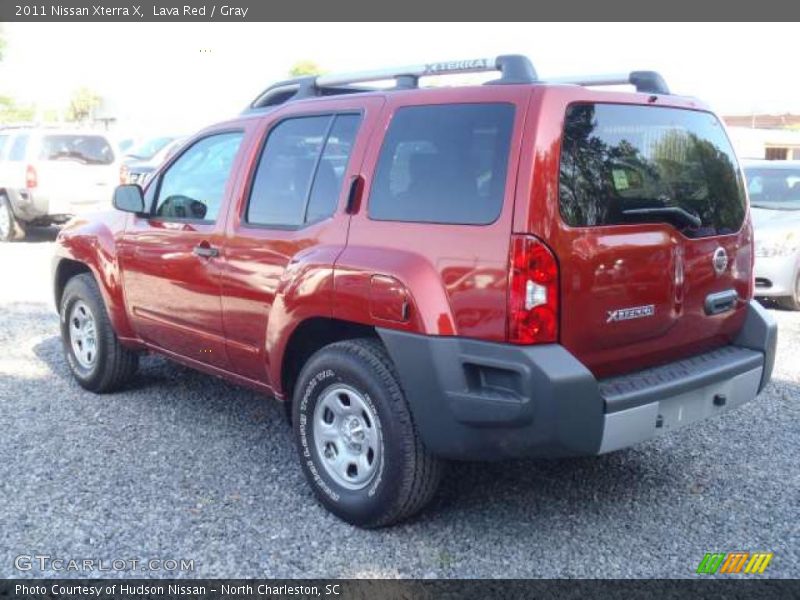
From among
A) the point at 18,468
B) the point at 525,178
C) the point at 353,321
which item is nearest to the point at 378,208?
the point at 353,321

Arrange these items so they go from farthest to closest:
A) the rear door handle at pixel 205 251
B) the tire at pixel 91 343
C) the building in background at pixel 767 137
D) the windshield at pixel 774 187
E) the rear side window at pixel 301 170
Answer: the building in background at pixel 767 137
the windshield at pixel 774 187
the tire at pixel 91 343
the rear door handle at pixel 205 251
the rear side window at pixel 301 170

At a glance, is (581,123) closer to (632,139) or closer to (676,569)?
(632,139)

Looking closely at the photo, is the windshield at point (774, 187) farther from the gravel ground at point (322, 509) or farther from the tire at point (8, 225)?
the tire at point (8, 225)

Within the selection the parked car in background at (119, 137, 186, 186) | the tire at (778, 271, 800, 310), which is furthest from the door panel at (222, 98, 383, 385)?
the parked car in background at (119, 137, 186, 186)

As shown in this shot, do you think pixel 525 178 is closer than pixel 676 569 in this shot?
Yes

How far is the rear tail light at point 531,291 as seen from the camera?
3.04 metres

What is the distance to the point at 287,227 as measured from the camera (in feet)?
13.0

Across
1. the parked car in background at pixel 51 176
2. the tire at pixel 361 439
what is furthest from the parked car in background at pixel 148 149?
the tire at pixel 361 439

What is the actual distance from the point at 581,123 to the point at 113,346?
3.44m

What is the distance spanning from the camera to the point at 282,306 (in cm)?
384

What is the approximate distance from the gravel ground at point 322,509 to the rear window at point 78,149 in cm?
866

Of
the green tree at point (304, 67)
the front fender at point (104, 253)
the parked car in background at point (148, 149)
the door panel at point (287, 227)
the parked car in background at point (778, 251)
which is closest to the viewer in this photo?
the door panel at point (287, 227)

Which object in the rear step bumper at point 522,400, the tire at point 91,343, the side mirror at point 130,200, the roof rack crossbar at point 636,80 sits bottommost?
the tire at point 91,343

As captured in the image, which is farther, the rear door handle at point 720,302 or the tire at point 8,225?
the tire at point 8,225
